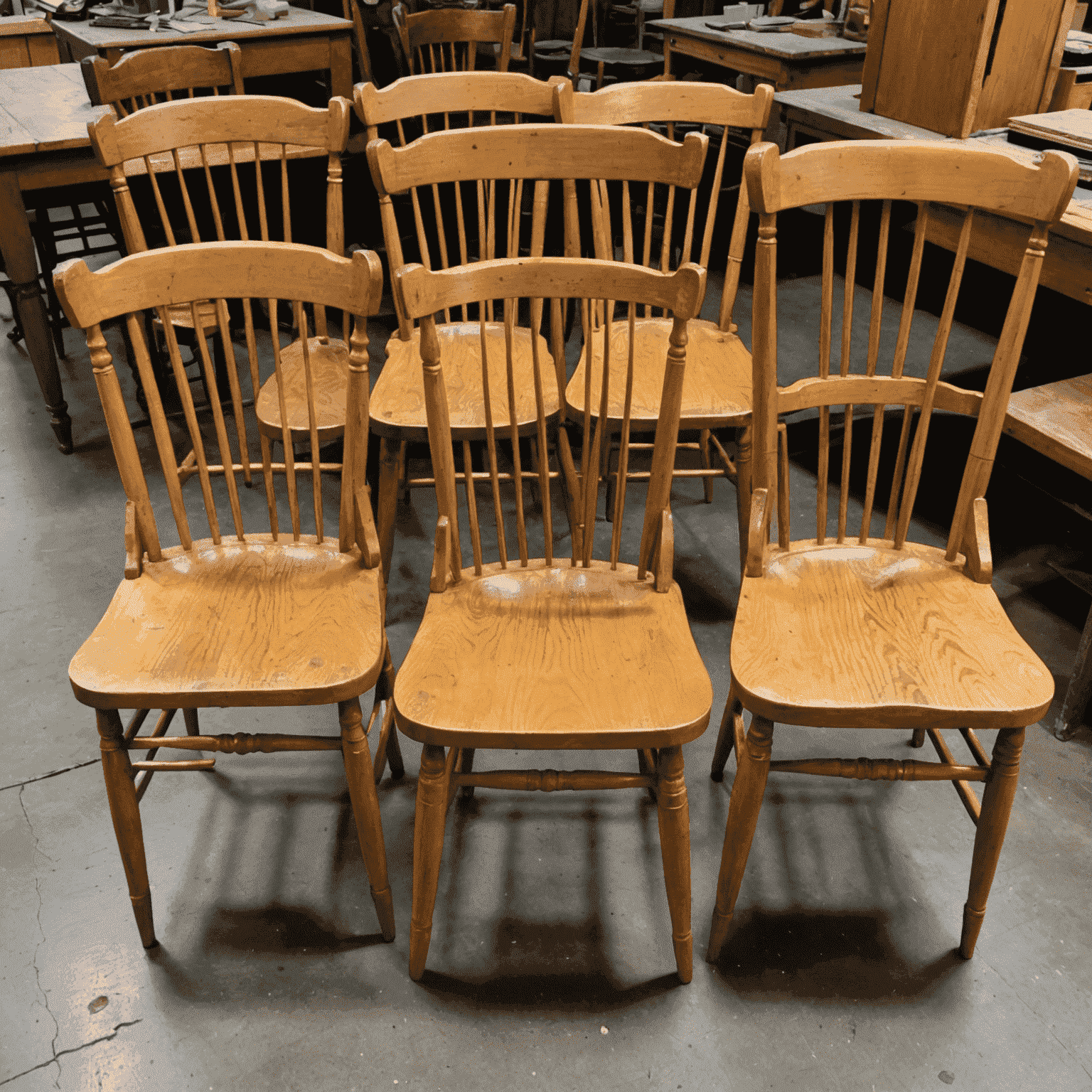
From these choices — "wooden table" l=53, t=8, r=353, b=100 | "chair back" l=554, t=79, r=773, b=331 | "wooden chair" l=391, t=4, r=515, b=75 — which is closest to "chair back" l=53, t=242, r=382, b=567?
"chair back" l=554, t=79, r=773, b=331

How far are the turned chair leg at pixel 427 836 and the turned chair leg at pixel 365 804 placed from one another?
0.09 meters

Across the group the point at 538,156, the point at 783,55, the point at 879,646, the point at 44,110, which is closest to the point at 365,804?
the point at 879,646

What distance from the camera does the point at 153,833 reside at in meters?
1.80

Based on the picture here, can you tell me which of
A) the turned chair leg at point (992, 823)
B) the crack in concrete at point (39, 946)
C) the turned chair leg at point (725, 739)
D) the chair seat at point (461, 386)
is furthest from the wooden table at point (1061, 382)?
the crack in concrete at point (39, 946)

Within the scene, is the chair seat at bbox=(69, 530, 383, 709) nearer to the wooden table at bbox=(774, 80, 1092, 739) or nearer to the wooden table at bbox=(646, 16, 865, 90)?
the wooden table at bbox=(774, 80, 1092, 739)

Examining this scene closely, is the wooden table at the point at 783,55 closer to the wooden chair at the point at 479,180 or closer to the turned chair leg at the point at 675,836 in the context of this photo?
the wooden chair at the point at 479,180

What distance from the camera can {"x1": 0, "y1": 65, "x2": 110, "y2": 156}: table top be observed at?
2.66m

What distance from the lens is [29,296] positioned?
9.13 ft

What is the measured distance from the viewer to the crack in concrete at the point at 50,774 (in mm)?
1873

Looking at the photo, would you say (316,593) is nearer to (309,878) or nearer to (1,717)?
(309,878)

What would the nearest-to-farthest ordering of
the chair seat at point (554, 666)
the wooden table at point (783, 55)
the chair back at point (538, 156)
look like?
the chair seat at point (554, 666)
the chair back at point (538, 156)
the wooden table at point (783, 55)

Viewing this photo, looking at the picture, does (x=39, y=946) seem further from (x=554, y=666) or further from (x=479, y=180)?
(x=479, y=180)

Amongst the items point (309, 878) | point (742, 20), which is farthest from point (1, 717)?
point (742, 20)

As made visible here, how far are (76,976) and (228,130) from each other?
5.51ft
